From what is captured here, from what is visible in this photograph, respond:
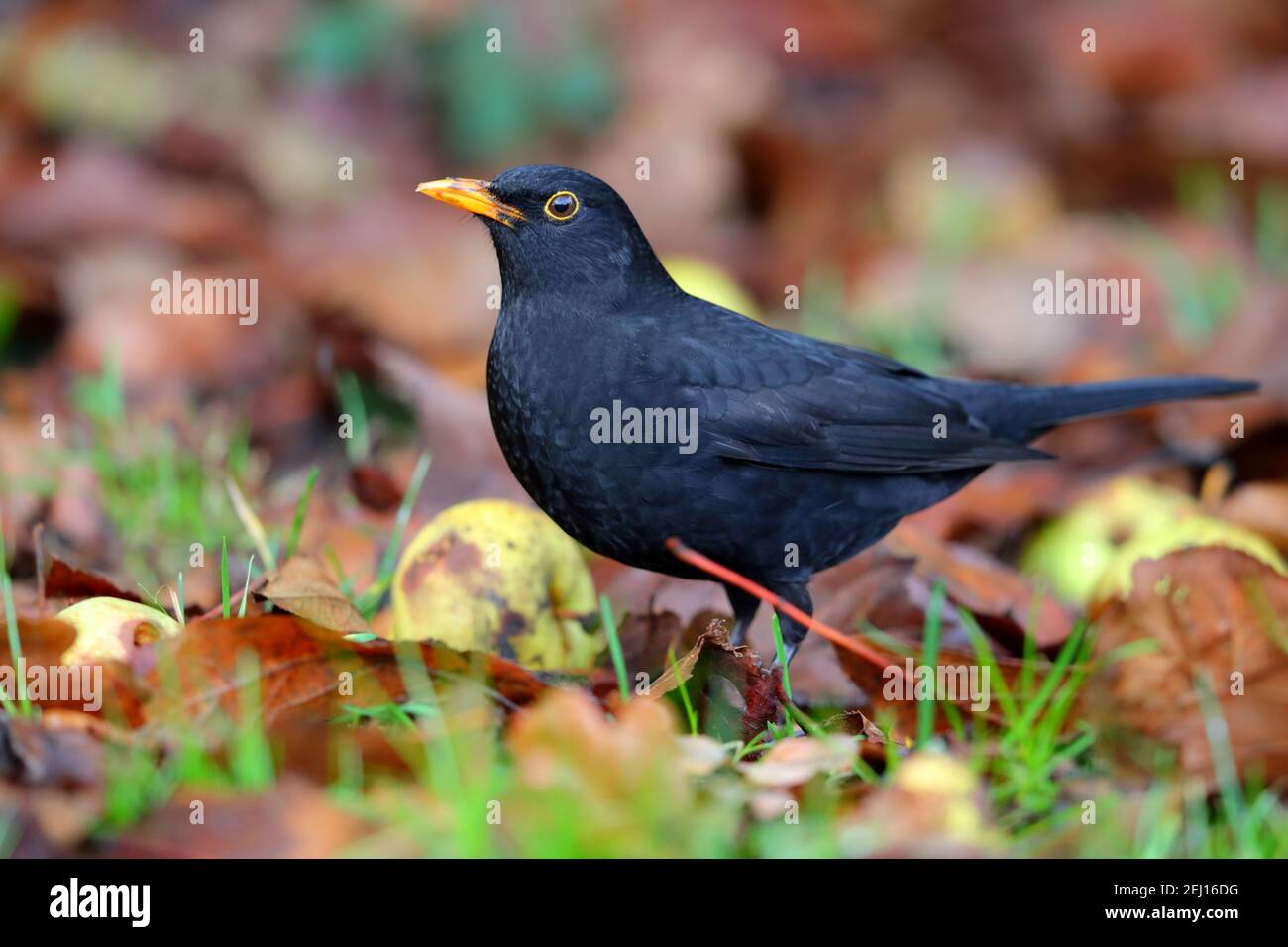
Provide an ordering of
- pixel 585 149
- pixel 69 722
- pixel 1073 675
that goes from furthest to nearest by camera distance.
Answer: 1. pixel 585 149
2. pixel 1073 675
3. pixel 69 722

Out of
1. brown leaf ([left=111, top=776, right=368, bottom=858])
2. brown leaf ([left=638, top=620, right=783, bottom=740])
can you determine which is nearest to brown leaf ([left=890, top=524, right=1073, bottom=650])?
brown leaf ([left=638, top=620, right=783, bottom=740])

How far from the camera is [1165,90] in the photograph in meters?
10.1

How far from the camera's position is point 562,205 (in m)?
4.31

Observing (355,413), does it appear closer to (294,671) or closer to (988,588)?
(988,588)

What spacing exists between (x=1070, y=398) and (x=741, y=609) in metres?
1.30

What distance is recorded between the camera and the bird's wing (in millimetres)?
4141

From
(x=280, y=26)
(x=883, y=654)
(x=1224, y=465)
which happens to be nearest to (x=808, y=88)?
(x=280, y=26)

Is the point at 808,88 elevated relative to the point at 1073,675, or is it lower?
elevated

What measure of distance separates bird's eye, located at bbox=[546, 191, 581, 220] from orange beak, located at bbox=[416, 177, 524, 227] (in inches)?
3.3

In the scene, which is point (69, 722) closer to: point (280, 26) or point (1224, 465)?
point (1224, 465)

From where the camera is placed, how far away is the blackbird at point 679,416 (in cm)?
395

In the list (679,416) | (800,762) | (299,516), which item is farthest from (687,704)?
(299,516)

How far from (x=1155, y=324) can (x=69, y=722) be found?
5760 mm

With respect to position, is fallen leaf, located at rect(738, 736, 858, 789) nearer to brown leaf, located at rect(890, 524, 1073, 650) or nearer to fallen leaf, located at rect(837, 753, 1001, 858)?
fallen leaf, located at rect(837, 753, 1001, 858)
